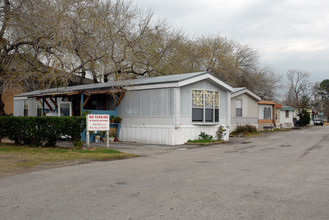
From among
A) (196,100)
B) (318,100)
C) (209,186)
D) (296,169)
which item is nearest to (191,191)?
(209,186)

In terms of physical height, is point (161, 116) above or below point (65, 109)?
below

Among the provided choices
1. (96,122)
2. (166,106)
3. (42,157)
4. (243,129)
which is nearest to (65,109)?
(166,106)

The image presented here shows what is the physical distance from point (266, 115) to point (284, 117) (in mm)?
8002

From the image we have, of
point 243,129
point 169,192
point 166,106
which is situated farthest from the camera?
point 243,129

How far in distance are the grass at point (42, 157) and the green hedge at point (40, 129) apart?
0.66 metres

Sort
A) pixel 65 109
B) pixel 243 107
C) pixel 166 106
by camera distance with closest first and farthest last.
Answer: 1. pixel 166 106
2. pixel 65 109
3. pixel 243 107

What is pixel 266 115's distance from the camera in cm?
3497

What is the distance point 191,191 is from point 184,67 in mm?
26457

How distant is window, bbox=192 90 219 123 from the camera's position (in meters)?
18.8

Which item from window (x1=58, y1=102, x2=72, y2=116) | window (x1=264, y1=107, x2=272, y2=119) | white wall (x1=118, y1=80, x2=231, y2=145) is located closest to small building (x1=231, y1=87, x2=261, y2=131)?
window (x1=264, y1=107, x2=272, y2=119)

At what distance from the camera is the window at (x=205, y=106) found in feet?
61.7

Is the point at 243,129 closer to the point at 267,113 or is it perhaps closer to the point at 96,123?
the point at 267,113

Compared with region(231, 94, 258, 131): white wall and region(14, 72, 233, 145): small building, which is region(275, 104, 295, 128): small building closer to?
region(231, 94, 258, 131): white wall

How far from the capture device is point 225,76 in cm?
3797
